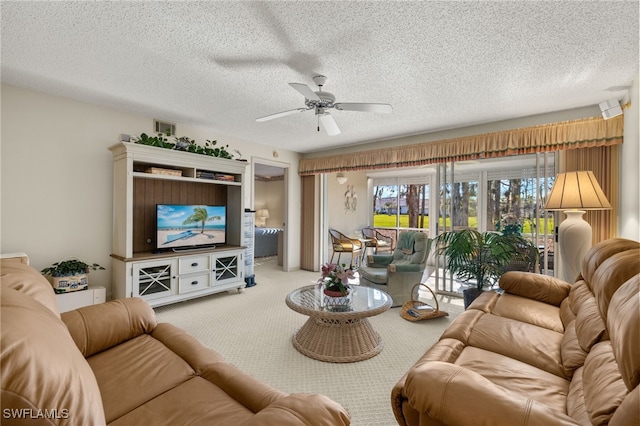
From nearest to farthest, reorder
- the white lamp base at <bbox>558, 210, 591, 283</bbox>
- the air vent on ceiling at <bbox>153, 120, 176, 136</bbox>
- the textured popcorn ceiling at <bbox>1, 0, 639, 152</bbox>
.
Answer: the textured popcorn ceiling at <bbox>1, 0, 639, 152</bbox> → the white lamp base at <bbox>558, 210, 591, 283</bbox> → the air vent on ceiling at <bbox>153, 120, 176, 136</bbox>

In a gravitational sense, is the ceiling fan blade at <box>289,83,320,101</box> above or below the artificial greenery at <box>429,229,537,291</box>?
above

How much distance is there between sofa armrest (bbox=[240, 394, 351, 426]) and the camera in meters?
0.89

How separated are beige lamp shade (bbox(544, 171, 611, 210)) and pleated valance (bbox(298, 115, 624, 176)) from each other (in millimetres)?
577

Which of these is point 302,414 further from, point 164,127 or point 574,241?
point 164,127

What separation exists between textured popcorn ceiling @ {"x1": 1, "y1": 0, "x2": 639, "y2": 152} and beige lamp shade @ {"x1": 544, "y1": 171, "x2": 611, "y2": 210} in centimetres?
83

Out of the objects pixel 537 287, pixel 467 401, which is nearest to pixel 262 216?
pixel 537 287

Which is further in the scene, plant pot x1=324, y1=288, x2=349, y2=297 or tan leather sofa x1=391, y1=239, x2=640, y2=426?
plant pot x1=324, y1=288, x2=349, y2=297

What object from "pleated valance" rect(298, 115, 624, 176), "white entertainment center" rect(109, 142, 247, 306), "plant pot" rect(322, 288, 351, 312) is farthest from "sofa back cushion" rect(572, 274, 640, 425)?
"white entertainment center" rect(109, 142, 247, 306)

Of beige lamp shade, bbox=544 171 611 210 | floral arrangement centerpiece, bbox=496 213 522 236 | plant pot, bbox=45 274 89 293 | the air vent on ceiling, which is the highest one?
the air vent on ceiling

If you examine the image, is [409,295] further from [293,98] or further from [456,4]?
[456,4]

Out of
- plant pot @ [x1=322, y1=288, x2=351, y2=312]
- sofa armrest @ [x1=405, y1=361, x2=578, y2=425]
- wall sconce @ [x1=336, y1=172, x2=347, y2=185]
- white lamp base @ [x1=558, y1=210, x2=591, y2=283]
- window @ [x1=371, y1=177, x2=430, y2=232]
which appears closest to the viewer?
sofa armrest @ [x1=405, y1=361, x2=578, y2=425]

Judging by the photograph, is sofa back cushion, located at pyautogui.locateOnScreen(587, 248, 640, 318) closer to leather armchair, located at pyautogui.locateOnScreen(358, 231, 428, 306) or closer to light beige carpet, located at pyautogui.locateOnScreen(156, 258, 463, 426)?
light beige carpet, located at pyautogui.locateOnScreen(156, 258, 463, 426)

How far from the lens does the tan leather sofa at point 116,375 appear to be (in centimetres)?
64

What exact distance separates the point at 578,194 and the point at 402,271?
1912 mm
